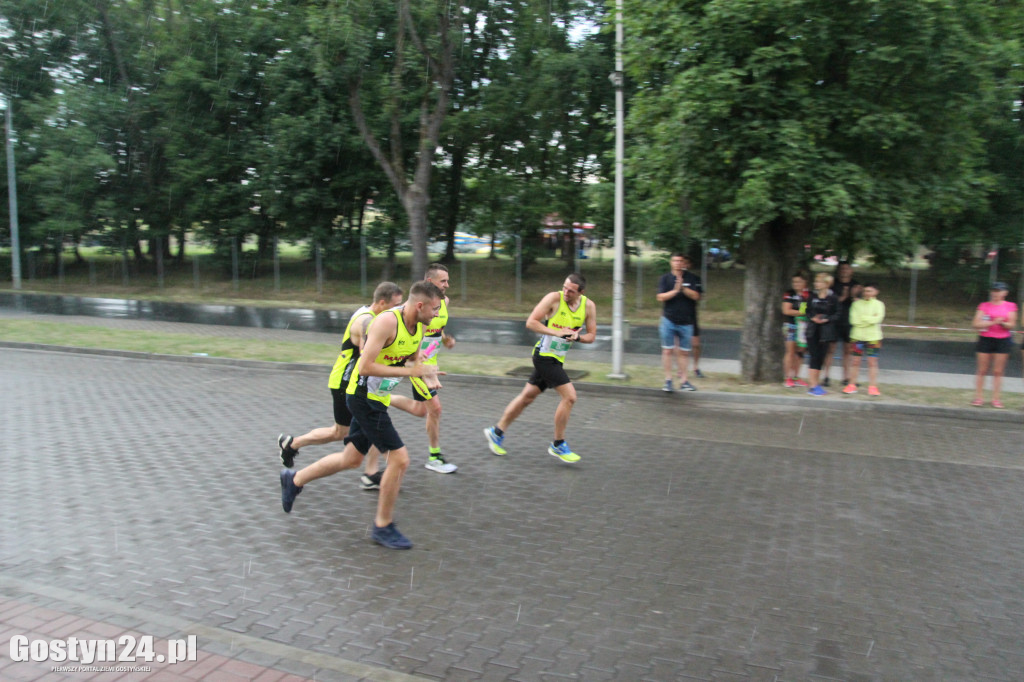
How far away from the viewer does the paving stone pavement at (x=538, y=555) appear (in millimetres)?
4086

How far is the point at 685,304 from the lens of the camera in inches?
441

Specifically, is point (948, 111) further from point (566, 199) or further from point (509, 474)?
point (566, 199)

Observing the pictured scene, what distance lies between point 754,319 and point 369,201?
20201 millimetres

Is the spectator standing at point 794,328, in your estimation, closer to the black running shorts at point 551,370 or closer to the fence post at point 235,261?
the black running shorts at point 551,370

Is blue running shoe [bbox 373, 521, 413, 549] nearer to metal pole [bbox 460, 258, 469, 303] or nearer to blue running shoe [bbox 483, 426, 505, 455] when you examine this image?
blue running shoe [bbox 483, 426, 505, 455]

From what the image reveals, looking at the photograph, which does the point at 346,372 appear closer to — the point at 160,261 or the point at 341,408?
the point at 341,408

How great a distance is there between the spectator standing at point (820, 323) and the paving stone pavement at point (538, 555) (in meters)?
2.04

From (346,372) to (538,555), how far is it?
85.4 inches

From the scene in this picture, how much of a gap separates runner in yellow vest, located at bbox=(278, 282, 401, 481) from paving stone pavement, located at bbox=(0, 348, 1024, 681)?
0.36 metres

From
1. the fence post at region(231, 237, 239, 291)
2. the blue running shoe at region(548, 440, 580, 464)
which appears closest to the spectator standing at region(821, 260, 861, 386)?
the blue running shoe at region(548, 440, 580, 464)

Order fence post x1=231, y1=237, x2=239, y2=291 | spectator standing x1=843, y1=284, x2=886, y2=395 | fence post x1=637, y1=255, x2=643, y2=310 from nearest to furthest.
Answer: spectator standing x1=843, y1=284, x2=886, y2=395, fence post x1=637, y1=255, x2=643, y2=310, fence post x1=231, y1=237, x2=239, y2=291

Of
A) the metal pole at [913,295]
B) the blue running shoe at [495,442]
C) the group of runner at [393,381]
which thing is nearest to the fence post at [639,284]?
the metal pole at [913,295]

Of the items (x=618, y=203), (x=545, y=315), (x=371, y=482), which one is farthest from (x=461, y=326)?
(x=371, y=482)

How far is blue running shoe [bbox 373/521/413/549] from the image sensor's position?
216 inches
